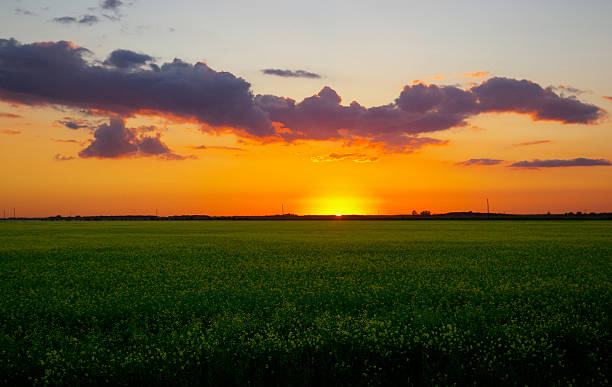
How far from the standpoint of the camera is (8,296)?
17.1m

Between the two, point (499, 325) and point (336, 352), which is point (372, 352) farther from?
point (499, 325)

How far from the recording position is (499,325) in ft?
38.9

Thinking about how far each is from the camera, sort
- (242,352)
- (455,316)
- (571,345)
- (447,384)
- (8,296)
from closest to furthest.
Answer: (447,384) < (242,352) < (571,345) < (455,316) < (8,296)

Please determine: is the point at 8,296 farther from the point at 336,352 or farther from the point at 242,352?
the point at 336,352

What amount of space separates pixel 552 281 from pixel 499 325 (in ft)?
33.9

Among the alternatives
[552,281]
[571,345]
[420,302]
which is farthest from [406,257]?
[571,345]

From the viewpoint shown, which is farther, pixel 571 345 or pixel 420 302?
pixel 420 302

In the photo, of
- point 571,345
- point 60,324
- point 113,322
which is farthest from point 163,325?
point 571,345

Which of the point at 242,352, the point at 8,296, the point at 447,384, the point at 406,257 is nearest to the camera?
the point at 447,384

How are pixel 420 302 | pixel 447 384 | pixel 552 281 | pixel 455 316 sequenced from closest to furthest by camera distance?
pixel 447 384 < pixel 455 316 < pixel 420 302 < pixel 552 281

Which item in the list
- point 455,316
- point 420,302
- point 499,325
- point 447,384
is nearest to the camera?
point 447,384

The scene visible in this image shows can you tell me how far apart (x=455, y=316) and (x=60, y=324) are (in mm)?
12487

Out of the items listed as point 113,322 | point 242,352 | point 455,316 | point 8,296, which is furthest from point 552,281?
point 8,296

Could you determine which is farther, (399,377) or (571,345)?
(571,345)
